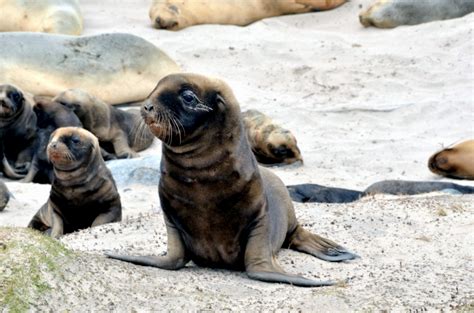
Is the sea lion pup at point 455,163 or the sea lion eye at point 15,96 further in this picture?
the sea lion eye at point 15,96

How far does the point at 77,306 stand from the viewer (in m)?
3.94

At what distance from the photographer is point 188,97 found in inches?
199

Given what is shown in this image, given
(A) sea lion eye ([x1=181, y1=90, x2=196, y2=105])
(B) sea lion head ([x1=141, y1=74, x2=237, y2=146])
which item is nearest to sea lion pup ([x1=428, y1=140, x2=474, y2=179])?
(B) sea lion head ([x1=141, y1=74, x2=237, y2=146])

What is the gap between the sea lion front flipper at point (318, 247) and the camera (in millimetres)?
5516

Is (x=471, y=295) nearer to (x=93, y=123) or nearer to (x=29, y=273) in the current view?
(x=29, y=273)

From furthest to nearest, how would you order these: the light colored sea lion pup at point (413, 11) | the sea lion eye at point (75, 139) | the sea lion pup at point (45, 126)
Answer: the light colored sea lion pup at point (413, 11) < the sea lion pup at point (45, 126) < the sea lion eye at point (75, 139)

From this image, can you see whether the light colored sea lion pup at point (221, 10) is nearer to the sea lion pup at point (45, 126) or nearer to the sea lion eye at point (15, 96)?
the sea lion pup at point (45, 126)

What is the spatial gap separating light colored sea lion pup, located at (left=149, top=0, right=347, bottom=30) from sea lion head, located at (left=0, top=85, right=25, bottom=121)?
4.69 m

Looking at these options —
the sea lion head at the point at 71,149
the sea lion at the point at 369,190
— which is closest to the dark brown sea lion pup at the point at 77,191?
the sea lion head at the point at 71,149

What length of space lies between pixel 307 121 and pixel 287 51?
2344mm

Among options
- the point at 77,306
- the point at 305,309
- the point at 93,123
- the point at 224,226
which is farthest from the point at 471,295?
the point at 93,123

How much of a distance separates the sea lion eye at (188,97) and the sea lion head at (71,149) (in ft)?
7.56

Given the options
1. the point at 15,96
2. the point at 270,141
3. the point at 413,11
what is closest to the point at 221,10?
the point at 413,11

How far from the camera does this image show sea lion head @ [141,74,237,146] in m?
4.95
